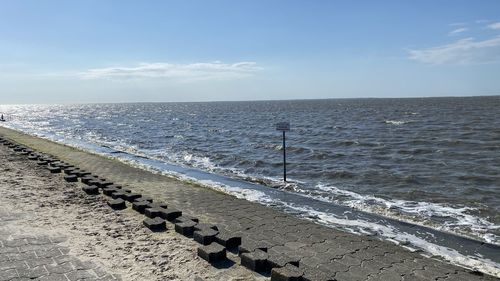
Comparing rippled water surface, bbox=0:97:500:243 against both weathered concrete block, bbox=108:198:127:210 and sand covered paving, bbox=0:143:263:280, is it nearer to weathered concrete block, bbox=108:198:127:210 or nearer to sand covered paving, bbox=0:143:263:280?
weathered concrete block, bbox=108:198:127:210

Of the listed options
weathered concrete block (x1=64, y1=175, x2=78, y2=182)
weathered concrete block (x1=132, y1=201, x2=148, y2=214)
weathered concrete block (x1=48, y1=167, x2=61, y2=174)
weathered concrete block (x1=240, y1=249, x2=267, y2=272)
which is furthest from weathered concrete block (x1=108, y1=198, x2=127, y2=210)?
weathered concrete block (x1=48, y1=167, x2=61, y2=174)

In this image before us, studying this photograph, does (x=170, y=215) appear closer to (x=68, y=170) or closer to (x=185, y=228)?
(x=185, y=228)

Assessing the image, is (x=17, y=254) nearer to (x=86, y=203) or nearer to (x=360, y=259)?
(x=86, y=203)

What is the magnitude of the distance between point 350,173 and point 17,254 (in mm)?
13371

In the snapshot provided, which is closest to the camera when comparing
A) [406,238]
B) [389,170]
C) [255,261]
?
[255,261]

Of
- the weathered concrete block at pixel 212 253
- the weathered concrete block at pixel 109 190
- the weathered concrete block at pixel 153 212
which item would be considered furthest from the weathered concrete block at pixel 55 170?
the weathered concrete block at pixel 212 253

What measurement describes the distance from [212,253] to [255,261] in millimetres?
656

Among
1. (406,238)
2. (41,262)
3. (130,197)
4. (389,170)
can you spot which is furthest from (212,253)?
(389,170)

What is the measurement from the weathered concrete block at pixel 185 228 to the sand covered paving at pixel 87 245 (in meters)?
0.12

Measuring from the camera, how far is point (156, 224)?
7207mm

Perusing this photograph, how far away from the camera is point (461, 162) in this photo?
18891 millimetres

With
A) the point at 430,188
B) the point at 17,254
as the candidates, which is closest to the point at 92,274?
the point at 17,254

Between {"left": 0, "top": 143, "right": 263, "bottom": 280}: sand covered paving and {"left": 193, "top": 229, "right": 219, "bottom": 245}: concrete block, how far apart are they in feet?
0.38

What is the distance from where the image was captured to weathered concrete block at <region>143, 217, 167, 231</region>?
23.7ft
